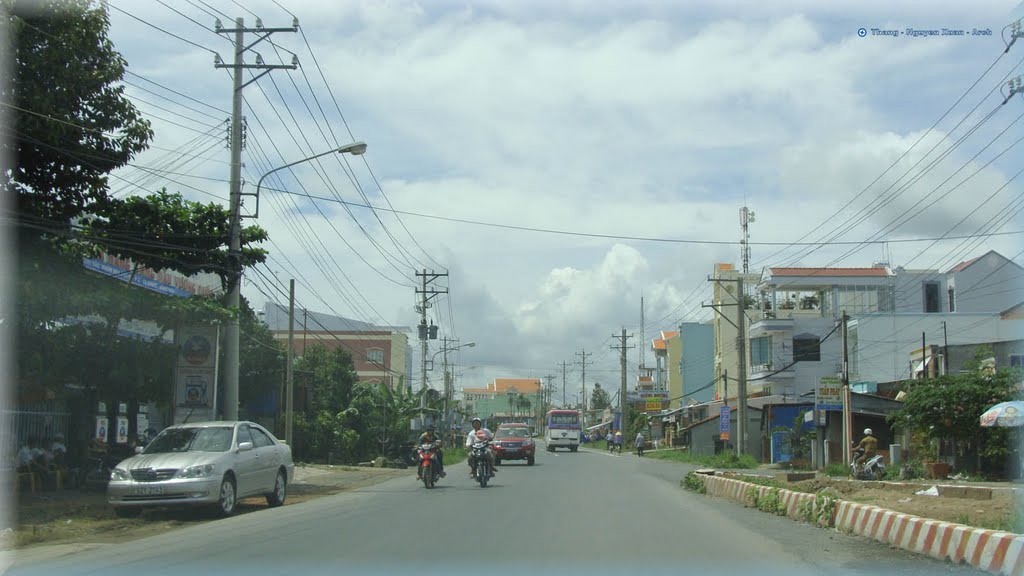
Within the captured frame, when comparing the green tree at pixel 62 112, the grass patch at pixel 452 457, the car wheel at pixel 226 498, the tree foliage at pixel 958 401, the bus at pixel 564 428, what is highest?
the green tree at pixel 62 112

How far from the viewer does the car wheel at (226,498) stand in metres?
14.5

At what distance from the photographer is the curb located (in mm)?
8570

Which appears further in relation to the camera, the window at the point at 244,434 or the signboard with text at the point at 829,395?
the signboard with text at the point at 829,395

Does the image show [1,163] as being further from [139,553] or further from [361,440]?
[361,440]

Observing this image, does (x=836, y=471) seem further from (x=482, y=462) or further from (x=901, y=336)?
(x=901, y=336)

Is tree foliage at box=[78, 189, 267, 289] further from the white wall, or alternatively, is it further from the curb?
the white wall

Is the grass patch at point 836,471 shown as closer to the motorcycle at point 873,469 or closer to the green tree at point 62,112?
the motorcycle at point 873,469

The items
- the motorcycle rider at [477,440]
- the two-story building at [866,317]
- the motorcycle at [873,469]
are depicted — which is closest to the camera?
the motorcycle rider at [477,440]

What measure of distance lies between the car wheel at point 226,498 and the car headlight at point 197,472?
401 mm

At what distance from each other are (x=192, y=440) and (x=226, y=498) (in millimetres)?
1329

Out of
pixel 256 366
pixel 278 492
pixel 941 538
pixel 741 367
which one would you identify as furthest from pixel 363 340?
pixel 941 538

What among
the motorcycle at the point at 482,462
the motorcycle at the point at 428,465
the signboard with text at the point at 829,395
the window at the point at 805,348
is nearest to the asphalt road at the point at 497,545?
the motorcycle at the point at 428,465

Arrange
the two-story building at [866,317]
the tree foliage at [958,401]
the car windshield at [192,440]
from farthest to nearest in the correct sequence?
the two-story building at [866,317], the tree foliage at [958,401], the car windshield at [192,440]

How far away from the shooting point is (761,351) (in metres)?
54.2
